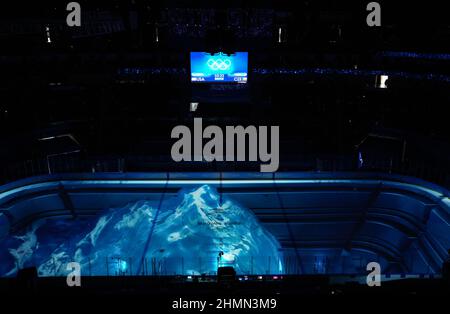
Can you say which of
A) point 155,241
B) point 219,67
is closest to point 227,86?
point 219,67

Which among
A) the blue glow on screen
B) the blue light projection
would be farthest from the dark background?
the blue light projection

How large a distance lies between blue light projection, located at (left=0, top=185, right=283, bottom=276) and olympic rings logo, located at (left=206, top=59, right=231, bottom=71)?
3481 mm

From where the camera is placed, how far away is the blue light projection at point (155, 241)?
404 centimetres

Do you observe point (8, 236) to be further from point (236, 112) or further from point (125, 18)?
point (125, 18)

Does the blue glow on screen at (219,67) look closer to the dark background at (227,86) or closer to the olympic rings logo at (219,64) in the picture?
the olympic rings logo at (219,64)

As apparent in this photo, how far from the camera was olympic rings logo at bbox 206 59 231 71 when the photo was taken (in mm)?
7677

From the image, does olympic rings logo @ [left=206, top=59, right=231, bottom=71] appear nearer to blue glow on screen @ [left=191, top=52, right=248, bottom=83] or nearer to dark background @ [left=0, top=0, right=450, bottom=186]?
blue glow on screen @ [left=191, top=52, right=248, bottom=83]

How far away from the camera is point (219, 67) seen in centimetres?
771

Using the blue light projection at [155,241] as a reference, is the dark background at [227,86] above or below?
above

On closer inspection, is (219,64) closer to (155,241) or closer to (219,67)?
(219,67)

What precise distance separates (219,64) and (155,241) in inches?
176

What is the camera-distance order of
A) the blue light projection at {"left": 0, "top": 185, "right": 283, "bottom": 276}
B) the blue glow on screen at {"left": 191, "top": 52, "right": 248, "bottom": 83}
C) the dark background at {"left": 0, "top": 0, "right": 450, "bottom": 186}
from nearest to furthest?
the blue light projection at {"left": 0, "top": 185, "right": 283, "bottom": 276} < the dark background at {"left": 0, "top": 0, "right": 450, "bottom": 186} < the blue glow on screen at {"left": 191, "top": 52, "right": 248, "bottom": 83}

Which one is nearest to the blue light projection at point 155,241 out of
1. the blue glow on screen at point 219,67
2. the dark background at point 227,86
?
the dark background at point 227,86

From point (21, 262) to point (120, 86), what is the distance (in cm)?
472
